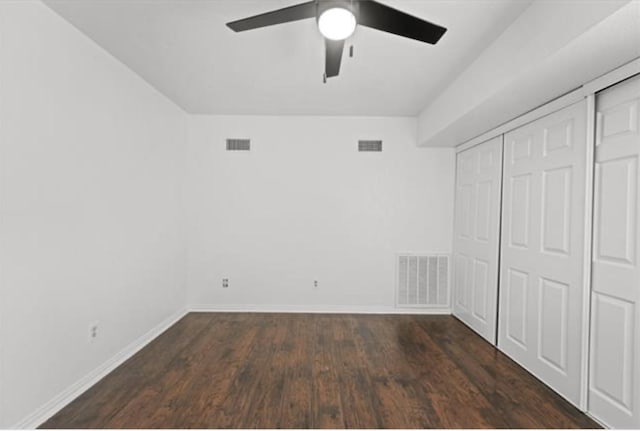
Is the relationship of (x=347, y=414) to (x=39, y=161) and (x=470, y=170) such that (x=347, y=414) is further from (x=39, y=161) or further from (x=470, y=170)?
(x=470, y=170)

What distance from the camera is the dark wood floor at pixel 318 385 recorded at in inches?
81.7

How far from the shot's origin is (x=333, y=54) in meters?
1.92

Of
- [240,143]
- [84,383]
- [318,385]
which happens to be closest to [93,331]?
[84,383]

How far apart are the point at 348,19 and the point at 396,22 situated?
0.24 meters

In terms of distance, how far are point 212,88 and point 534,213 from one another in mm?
3190

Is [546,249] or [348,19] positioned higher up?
[348,19]

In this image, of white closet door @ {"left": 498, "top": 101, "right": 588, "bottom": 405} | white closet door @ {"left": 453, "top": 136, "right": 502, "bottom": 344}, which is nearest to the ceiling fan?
white closet door @ {"left": 498, "top": 101, "right": 588, "bottom": 405}

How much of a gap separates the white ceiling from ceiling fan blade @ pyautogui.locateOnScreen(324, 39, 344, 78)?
0.41 meters

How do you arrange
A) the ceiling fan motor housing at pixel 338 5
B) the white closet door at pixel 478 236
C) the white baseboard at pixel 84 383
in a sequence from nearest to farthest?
the ceiling fan motor housing at pixel 338 5, the white baseboard at pixel 84 383, the white closet door at pixel 478 236

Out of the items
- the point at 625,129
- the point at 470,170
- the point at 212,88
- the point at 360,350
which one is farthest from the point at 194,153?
the point at 625,129

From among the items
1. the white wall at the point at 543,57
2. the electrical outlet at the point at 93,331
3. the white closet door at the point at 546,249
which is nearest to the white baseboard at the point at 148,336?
the electrical outlet at the point at 93,331

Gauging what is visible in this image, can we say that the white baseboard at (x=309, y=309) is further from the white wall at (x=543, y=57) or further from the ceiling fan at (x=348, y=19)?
the ceiling fan at (x=348, y=19)

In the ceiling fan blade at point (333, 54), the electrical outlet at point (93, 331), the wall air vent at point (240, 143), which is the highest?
the ceiling fan blade at point (333, 54)

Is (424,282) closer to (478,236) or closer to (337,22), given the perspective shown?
(478,236)
